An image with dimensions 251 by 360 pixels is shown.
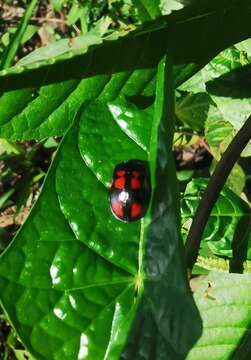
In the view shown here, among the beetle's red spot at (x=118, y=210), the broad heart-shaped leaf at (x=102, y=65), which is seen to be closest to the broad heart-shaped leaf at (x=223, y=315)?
the beetle's red spot at (x=118, y=210)

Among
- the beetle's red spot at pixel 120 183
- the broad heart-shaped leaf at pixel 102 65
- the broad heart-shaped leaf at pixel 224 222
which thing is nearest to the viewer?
the broad heart-shaped leaf at pixel 102 65

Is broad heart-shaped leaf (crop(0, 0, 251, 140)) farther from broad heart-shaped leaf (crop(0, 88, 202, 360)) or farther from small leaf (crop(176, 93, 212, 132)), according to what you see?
small leaf (crop(176, 93, 212, 132))

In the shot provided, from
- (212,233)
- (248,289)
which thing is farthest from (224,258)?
(248,289)

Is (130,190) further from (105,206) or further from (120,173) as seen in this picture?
(105,206)

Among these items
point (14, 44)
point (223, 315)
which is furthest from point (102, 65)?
point (14, 44)

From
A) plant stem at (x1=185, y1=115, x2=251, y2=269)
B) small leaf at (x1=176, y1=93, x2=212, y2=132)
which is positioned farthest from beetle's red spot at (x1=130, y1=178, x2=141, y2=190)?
small leaf at (x1=176, y1=93, x2=212, y2=132)

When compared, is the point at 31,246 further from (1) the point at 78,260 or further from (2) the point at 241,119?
(2) the point at 241,119

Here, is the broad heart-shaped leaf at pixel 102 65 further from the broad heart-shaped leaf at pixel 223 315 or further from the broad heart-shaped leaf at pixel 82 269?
the broad heart-shaped leaf at pixel 223 315
